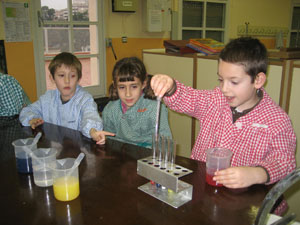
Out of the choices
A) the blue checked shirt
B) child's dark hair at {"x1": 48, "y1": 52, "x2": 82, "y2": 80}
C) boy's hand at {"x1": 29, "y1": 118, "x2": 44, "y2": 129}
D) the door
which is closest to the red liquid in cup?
the blue checked shirt

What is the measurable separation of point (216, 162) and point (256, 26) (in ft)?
17.3

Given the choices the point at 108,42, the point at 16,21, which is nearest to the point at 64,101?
the point at 16,21

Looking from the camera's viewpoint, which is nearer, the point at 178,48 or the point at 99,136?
the point at 99,136

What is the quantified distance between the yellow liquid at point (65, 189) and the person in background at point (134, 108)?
820 millimetres

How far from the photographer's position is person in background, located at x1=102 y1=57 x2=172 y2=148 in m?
1.77

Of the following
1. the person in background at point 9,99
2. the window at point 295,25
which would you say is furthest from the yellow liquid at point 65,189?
the window at point 295,25

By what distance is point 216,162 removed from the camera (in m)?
1.01

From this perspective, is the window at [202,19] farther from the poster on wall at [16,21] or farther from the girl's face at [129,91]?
the girl's face at [129,91]

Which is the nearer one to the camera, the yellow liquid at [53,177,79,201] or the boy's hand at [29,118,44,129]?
the yellow liquid at [53,177,79,201]

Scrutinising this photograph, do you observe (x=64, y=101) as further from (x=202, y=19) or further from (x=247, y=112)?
(x=202, y=19)

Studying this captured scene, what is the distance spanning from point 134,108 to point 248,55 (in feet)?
2.68

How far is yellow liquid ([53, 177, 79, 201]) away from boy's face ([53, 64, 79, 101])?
1.07 meters

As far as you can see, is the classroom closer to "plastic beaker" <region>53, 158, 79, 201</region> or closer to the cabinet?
the cabinet

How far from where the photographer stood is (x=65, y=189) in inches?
35.6
